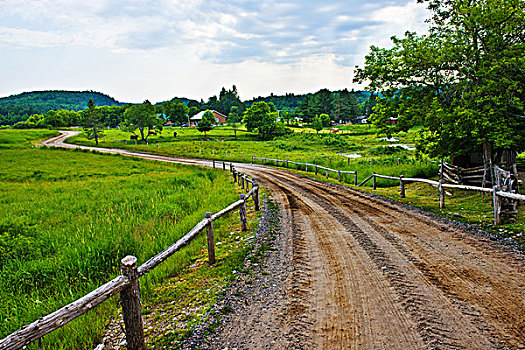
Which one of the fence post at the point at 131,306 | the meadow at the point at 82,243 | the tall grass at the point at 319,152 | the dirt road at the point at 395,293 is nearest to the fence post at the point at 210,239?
the meadow at the point at 82,243

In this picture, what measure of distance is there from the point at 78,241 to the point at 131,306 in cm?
630

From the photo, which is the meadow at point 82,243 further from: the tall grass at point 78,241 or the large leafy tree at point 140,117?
the large leafy tree at point 140,117

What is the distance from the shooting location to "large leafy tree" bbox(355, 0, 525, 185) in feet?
39.0

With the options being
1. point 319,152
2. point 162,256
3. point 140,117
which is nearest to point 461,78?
point 162,256

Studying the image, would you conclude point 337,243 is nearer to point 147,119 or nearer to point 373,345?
point 373,345

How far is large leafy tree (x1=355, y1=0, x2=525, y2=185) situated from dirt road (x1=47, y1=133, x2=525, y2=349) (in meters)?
5.28

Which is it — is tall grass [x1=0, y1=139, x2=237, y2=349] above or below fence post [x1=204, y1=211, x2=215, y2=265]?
below

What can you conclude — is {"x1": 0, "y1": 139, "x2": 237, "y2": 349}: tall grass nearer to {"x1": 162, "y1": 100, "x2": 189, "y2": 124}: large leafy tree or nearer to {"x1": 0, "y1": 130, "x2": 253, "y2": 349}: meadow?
{"x1": 0, "y1": 130, "x2": 253, "y2": 349}: meadow

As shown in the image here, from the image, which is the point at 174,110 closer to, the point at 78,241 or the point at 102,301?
the point at 78,241

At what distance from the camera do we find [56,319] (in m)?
3.44

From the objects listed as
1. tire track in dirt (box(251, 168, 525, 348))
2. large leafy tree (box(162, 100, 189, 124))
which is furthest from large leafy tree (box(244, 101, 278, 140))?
tire track in dirt (box(251, 168, 525, 348))

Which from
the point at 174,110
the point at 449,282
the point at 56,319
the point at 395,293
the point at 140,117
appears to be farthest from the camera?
the point at 174,110

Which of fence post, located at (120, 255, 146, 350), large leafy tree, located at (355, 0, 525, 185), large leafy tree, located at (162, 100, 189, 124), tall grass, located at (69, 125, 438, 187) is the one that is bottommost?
tall grass, located at (69, 125, 438, 187)

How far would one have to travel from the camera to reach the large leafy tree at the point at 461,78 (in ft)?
39.0
